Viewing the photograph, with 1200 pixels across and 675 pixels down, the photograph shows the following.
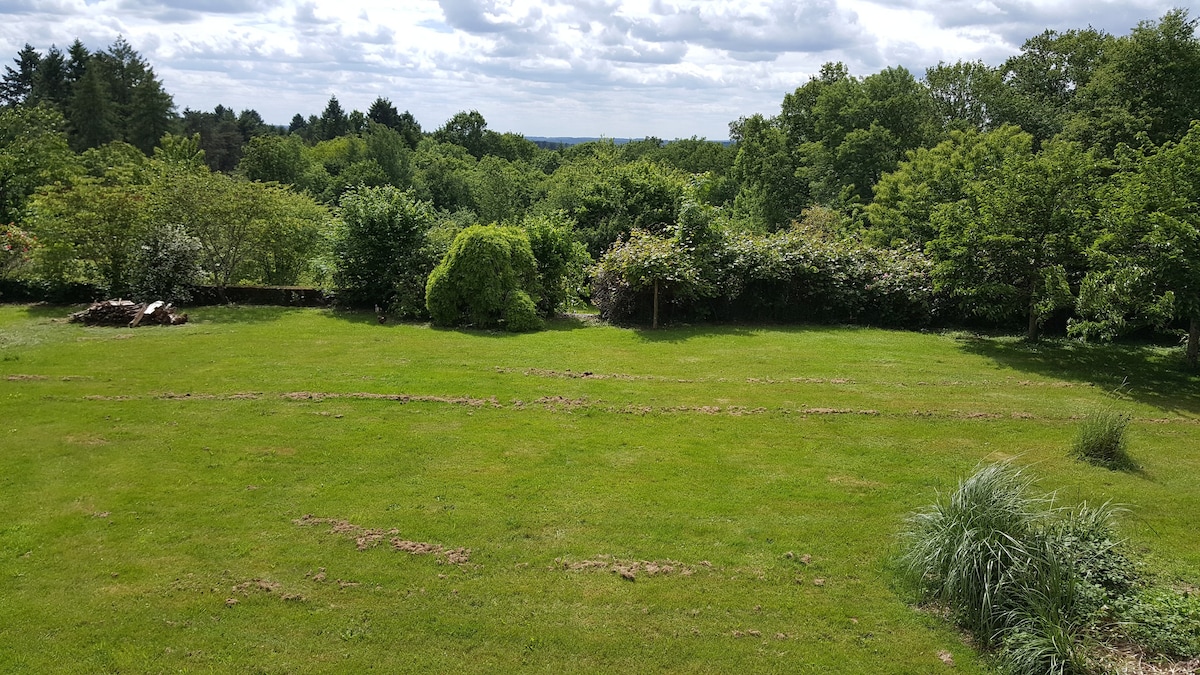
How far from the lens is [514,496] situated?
9.77m

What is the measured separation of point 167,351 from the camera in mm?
17859

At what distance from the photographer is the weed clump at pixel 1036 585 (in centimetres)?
627

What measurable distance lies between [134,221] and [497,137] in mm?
87921

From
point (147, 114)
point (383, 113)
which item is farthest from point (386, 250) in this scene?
point (383, 113)

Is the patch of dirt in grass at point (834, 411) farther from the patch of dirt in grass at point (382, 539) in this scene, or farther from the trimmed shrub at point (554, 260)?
the trimmed shrub at point (554, 260)

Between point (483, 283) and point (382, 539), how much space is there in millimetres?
13336

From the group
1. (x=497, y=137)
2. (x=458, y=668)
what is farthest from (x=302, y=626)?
(x=497, y=137)

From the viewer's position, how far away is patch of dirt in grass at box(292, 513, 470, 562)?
8143 mm

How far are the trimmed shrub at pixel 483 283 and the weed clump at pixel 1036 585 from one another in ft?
49.4

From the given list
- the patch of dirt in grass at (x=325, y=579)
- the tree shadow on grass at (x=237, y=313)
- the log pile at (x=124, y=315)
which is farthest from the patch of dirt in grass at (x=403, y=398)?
the log pile at (x=124, y=315)

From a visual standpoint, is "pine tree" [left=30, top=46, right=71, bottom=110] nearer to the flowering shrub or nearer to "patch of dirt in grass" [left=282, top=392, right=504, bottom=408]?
the flowering shrub

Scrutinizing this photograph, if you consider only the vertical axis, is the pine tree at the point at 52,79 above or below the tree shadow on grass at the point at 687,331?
above

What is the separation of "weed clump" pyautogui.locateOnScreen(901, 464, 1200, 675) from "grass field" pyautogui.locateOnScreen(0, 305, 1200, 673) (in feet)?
1.38

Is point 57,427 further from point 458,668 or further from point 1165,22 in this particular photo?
point 1165,22
